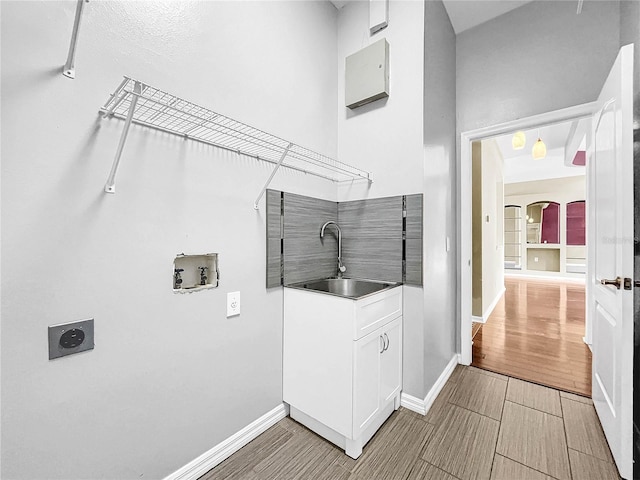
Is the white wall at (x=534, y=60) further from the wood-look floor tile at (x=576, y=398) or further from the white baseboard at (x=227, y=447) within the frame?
the white baseboard at (x=227, y=447)

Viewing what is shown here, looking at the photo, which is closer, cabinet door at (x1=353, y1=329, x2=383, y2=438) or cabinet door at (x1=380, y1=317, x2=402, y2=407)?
cabinet door at (x1=353, y1=329, x2=383, y2=438)

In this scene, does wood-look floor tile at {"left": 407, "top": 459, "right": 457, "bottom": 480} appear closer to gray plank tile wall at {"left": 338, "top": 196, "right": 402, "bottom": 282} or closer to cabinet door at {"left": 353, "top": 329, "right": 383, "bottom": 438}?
cabinet door at {"left": 353, "top": 329, "right": 383, "bottom": 438}

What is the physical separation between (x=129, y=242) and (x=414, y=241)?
5.32 feet

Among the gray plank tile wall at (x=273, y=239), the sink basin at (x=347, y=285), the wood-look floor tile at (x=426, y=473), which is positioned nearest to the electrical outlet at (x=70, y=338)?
the gray plank tile wall at (x=273, y=239)

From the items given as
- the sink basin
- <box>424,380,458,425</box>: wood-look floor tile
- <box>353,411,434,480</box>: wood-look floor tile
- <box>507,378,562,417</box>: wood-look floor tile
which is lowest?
<box>353,411,434,480</box>: wood-look floor tile

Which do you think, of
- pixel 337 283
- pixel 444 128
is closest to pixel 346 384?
pixel 337 283

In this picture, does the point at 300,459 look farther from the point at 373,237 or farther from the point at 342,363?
the point at 373,237

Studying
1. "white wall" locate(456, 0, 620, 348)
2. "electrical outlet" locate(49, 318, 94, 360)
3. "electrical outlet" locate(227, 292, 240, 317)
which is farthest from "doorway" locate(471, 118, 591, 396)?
"electrical outlet" locate(49, 318, 94, 360)

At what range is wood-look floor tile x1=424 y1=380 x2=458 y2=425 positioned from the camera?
6.07 ft

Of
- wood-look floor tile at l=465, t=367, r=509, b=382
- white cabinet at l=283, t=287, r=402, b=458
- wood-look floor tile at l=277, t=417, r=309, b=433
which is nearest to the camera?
white cabinet at l=283, t=287, r=402, b=458

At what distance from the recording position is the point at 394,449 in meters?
1.59

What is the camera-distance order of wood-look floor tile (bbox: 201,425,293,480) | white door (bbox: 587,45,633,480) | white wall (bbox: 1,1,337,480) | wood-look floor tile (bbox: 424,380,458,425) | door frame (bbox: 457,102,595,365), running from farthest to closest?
door frame (bbox: 457,102,595,365) < wood-look floor tile (bbox: 424,380,458,425) < wood-look floor tile (bbox: 201,425,293,480) < white door (bbox: 587,45,633,480) < white wall (bbox: 1,1,337,480)

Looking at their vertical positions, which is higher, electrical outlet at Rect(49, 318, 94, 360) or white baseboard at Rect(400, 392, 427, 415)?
electrical outlet at Rect(49, 318, 94, 360)

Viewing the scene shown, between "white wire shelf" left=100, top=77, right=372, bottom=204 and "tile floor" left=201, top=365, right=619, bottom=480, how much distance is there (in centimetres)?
156
